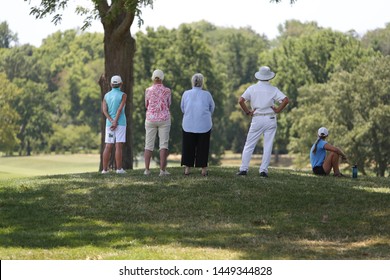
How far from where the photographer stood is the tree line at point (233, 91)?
70.2 meters

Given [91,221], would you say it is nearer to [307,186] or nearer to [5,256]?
[5,256]

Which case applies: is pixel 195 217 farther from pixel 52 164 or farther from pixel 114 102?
pixel 52 164

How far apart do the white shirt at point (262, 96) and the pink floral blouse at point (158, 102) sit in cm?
159

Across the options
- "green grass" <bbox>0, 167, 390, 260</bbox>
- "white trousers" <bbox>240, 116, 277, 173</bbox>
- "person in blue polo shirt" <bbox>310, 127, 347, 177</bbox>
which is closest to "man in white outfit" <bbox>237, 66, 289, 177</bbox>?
"white trousers" <bbox>240, 116, 277, 173</bbox>

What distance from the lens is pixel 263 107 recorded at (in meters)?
19.0

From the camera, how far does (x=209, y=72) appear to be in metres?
86.5

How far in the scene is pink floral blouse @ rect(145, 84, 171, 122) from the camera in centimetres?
1900

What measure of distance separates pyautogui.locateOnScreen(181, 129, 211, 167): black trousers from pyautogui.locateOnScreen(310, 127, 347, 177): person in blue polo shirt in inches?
121

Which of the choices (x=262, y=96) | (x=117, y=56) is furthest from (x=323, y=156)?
(x=117, y=56)

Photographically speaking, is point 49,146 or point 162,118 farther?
point 49,146

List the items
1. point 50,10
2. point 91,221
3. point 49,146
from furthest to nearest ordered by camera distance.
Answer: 1. point 49,146
2. point 50,10
3. point 91,221

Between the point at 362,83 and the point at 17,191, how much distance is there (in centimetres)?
5464
